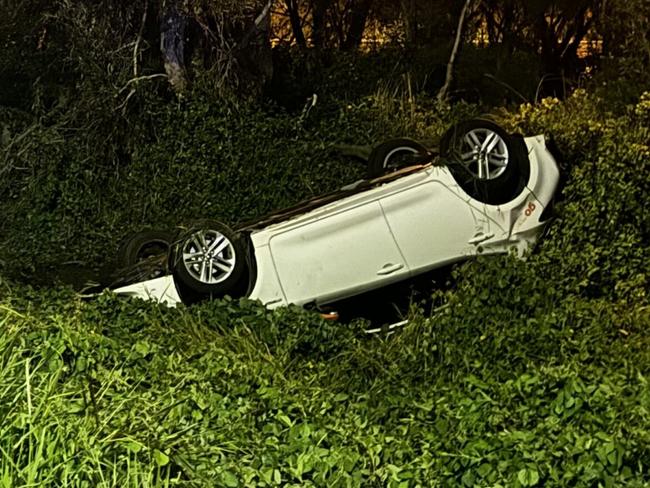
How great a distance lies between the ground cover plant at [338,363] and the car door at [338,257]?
0.38 meters

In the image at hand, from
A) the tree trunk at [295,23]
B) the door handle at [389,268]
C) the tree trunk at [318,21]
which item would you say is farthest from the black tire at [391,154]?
the tree trunk at [318,21]

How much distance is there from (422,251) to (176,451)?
3618mm

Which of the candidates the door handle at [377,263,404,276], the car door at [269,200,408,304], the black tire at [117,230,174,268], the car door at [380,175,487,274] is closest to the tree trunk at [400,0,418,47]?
the black tire at [117,230,174,268]

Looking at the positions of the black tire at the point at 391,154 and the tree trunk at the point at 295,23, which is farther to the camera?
the tree trunk at the point at 295,23

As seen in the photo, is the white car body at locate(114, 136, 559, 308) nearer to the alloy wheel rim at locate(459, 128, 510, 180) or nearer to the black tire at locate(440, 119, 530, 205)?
the black tire at locate(440, 119, 530, 205)

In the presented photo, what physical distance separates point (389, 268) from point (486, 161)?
116 cm

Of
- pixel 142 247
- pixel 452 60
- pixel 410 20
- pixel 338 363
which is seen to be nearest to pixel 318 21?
pixel 410 20

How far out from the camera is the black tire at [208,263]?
8.75 m

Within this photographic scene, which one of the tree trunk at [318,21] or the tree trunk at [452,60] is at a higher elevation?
the tree trunk at [318,21]

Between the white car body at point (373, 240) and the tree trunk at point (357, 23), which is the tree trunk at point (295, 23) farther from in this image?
the white car body at point (373, 240)

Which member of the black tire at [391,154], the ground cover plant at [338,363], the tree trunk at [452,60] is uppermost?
the tree trunk at [452,60]

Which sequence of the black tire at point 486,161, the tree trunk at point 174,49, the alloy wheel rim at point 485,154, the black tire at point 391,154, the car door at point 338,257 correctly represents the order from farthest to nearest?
the tree trunk at point 174,49, the black tire at point 391,154, the alloy wheel rim at point 485,154, the black tire at point 486,161, the car door at point 338,257

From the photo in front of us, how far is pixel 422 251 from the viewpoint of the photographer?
8.77 metres

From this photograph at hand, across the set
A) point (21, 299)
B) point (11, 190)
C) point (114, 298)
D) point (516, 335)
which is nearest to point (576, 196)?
point (516, 335)
